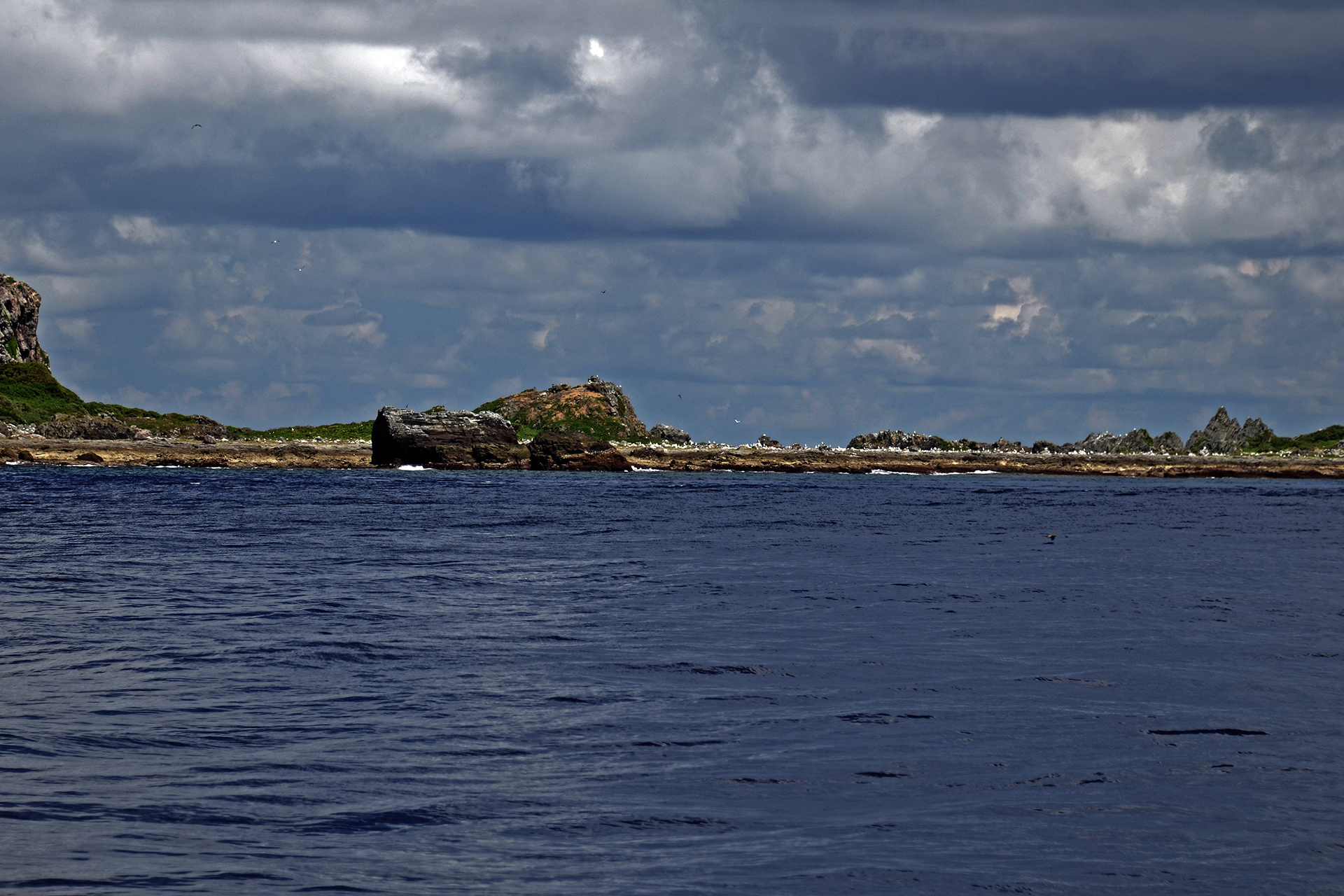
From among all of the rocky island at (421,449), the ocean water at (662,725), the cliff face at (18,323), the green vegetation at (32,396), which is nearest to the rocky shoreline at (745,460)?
the rocky island at (421,449)

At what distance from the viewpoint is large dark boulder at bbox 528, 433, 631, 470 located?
449 feet

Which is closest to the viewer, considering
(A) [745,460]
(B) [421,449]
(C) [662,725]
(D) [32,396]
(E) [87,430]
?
(C) [662,725]

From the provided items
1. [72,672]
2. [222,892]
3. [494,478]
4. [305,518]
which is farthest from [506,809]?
[494,478]

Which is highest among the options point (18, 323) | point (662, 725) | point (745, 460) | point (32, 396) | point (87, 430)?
point (18, 323)

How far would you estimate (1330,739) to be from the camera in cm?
1504

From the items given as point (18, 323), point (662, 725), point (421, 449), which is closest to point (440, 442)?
point (421, 449)

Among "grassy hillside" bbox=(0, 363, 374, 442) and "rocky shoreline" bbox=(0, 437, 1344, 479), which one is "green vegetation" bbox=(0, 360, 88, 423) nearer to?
"grassy hillside" bbox=(0, 363, 374, 442)

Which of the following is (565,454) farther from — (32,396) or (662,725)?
(662,725)

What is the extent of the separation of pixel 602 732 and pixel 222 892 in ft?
20.3

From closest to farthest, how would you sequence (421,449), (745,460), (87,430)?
1. (421,449)
2. (87,430)
3. (745,460)

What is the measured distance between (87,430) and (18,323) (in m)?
56.7

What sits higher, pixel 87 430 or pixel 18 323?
pixel 18 323

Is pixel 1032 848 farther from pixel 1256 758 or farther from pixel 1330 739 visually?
pixel 1330 739

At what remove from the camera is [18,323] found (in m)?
184
